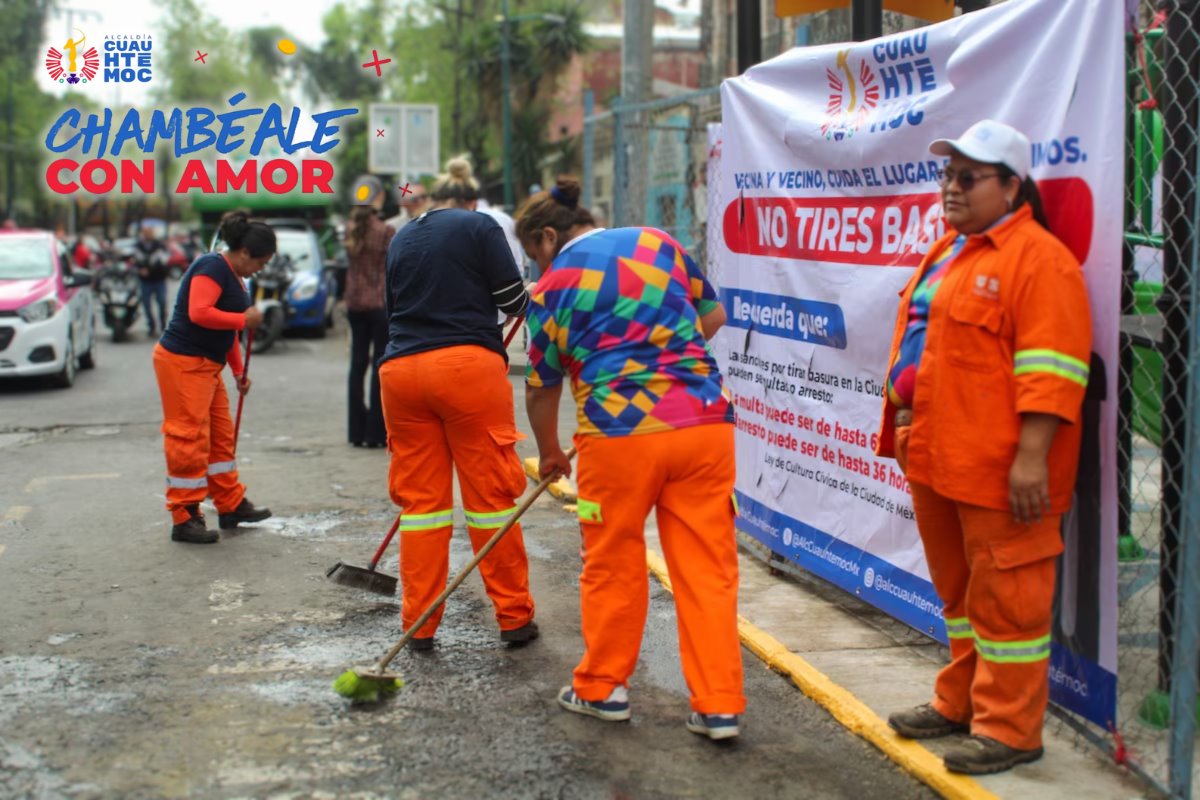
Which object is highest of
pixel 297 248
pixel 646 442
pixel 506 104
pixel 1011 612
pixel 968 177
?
pixel 506 104

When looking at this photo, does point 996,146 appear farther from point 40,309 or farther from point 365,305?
point 40,309

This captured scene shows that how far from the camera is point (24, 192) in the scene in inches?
3068

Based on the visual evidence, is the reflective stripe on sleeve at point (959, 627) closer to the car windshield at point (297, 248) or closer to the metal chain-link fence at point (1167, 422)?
the metal chain-link fence at point (1167, 422)

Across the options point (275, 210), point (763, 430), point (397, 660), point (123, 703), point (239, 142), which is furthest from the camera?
point (275, 210)

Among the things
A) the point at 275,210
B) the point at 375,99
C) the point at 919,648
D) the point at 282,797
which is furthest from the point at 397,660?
the point at 375,99

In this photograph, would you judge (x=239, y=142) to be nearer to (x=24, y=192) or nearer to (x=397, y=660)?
(x=397, y=660)

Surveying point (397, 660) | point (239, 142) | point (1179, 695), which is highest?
point (239, 142)

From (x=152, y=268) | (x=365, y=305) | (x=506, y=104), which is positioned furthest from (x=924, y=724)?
(x=506, y=104)

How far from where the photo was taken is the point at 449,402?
515cm

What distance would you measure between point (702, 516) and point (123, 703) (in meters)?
2.11

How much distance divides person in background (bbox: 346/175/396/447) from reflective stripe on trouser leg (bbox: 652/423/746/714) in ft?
19.2

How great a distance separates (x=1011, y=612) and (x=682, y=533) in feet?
3.40

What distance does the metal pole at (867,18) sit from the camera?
6.12 m

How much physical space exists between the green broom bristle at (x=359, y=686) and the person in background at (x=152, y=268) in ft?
52.3
